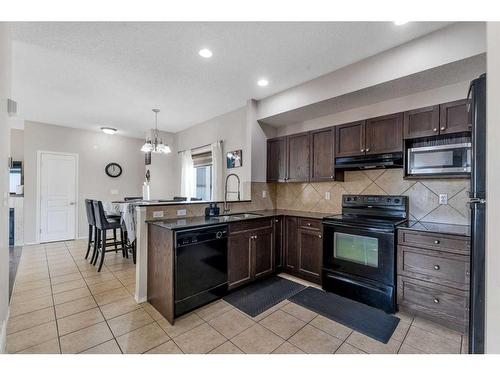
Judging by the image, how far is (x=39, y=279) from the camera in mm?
3131

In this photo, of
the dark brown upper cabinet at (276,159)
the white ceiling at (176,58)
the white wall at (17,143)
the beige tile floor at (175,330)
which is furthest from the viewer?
the white wall at (17,143)

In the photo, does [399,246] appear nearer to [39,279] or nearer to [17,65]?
[39,279]

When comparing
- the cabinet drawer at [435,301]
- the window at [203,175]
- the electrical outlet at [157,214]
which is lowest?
the cabinet drawer at [435,301]

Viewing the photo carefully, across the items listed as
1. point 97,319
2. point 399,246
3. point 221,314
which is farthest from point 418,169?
point 97,319

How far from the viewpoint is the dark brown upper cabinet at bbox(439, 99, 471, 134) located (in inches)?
86.8

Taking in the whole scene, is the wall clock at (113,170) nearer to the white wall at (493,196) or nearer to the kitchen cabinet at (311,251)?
the kitchen cabinet at (311,251)

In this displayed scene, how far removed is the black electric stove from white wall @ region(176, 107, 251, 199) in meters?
1.66

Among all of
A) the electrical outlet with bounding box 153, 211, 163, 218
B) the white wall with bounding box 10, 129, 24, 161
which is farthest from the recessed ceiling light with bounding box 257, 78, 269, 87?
the white wall with bounding box 10, 129, 24, 161

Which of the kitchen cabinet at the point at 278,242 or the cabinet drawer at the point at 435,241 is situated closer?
the cabinet drawer at the point at 435,241

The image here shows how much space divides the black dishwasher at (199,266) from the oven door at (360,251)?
1.29 metres

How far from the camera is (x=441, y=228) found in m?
2.26

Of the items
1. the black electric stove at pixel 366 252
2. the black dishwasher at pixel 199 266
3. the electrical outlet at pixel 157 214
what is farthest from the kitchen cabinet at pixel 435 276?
the electrical outlet at pixel 157 214

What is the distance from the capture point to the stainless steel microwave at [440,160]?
7.34 ft

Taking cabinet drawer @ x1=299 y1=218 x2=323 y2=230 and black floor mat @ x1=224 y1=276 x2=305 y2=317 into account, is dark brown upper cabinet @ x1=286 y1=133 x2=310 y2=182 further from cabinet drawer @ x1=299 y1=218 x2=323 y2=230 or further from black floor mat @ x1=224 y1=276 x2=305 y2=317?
black floor mat @ x1=224 y1=276 x2=305 y2=317
